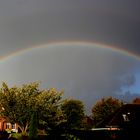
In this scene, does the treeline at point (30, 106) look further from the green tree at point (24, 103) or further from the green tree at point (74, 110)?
the green tree at point (74, 110)

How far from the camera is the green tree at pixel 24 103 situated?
172 feet

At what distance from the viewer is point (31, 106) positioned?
52781 millimetres

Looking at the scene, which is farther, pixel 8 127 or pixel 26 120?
pixel 8 127

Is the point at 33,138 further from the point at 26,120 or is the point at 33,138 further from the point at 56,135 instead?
the point at 26,120

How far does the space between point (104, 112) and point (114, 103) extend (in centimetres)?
574

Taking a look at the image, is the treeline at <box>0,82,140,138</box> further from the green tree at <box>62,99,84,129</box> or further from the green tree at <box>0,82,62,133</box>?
the green tree at <box>62,99,84,129</box>

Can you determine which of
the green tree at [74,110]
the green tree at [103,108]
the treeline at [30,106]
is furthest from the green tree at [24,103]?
the green tree at [103,108]

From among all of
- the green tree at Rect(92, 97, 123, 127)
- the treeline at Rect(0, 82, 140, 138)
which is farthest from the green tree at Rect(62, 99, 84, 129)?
the treeline at Rect(0, 82, 140, 138)

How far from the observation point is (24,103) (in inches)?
2082

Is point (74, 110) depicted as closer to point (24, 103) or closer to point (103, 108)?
point (103, 108)

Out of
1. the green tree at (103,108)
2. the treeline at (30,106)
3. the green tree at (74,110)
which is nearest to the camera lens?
the treeline at (30,106)

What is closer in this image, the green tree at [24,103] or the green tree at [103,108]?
the green tree at [24,103]

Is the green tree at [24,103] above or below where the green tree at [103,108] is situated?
below

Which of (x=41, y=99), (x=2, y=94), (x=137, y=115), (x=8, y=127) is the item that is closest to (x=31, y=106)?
(x=41, y=99)
